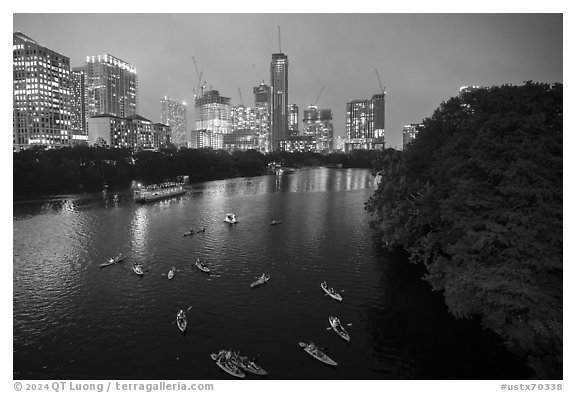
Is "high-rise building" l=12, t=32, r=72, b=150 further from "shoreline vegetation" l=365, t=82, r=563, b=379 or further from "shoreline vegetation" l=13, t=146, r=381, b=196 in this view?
"shoreline vegetation" l=365, t=82, r=563, b=379

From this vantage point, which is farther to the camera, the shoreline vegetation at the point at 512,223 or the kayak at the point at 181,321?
the kayak at the point at 181,321

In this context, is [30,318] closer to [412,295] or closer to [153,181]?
[412,295]

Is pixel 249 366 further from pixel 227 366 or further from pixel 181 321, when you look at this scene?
pixel 181 321

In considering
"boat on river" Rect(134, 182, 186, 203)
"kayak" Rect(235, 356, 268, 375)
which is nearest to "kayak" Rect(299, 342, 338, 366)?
"kayak" Rect(235, 356, 268, 375)

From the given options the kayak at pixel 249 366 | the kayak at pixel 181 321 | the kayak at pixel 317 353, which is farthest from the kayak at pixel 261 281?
the kayak at pixel 249 366

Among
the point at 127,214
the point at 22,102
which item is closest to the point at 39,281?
the point at 127,214

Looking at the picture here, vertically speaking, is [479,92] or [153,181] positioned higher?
[479,92]

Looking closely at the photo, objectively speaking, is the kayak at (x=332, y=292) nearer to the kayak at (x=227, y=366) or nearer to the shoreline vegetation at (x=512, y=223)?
the shoreline vegetation at (x=512, y=223)
